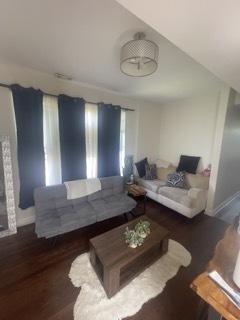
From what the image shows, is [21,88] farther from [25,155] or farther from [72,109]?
[25,155]

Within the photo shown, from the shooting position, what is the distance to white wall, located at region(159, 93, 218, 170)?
3477mm

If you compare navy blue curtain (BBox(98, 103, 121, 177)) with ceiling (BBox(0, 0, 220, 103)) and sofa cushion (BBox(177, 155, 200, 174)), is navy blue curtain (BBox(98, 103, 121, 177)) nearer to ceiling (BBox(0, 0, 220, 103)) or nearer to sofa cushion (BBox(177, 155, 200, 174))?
ceiling (BBox(0, 0, 220, 103))

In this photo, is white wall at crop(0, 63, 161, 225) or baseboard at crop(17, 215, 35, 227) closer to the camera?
white wall at crop(0, 63, 161, 225)

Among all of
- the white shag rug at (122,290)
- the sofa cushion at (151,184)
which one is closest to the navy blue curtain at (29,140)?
the white shag rug at (122,290)

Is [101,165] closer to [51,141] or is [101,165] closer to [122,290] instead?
[51,141]

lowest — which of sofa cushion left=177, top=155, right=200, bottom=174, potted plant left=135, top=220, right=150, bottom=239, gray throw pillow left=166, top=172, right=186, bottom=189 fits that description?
potted plant left=135, top=220, right=150, bottom=239

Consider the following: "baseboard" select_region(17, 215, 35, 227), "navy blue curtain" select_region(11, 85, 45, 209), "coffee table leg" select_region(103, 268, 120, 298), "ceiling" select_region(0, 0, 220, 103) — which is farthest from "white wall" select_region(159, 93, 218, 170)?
"baseboard" select_region(17, 215, 35, 227)

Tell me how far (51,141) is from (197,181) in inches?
116

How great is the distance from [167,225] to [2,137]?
2.98 meters

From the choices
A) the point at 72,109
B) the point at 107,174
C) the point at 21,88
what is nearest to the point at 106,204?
the point at 107,174

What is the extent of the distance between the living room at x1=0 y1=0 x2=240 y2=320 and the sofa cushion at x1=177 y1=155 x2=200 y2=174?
0.02 metres

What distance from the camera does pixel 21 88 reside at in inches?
92.0

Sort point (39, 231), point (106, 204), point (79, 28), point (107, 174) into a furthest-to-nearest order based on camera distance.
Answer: point (107, 174), point (106, 204), point (39, 231), point (79, 28)

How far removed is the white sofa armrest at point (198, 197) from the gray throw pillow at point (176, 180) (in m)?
0.40
